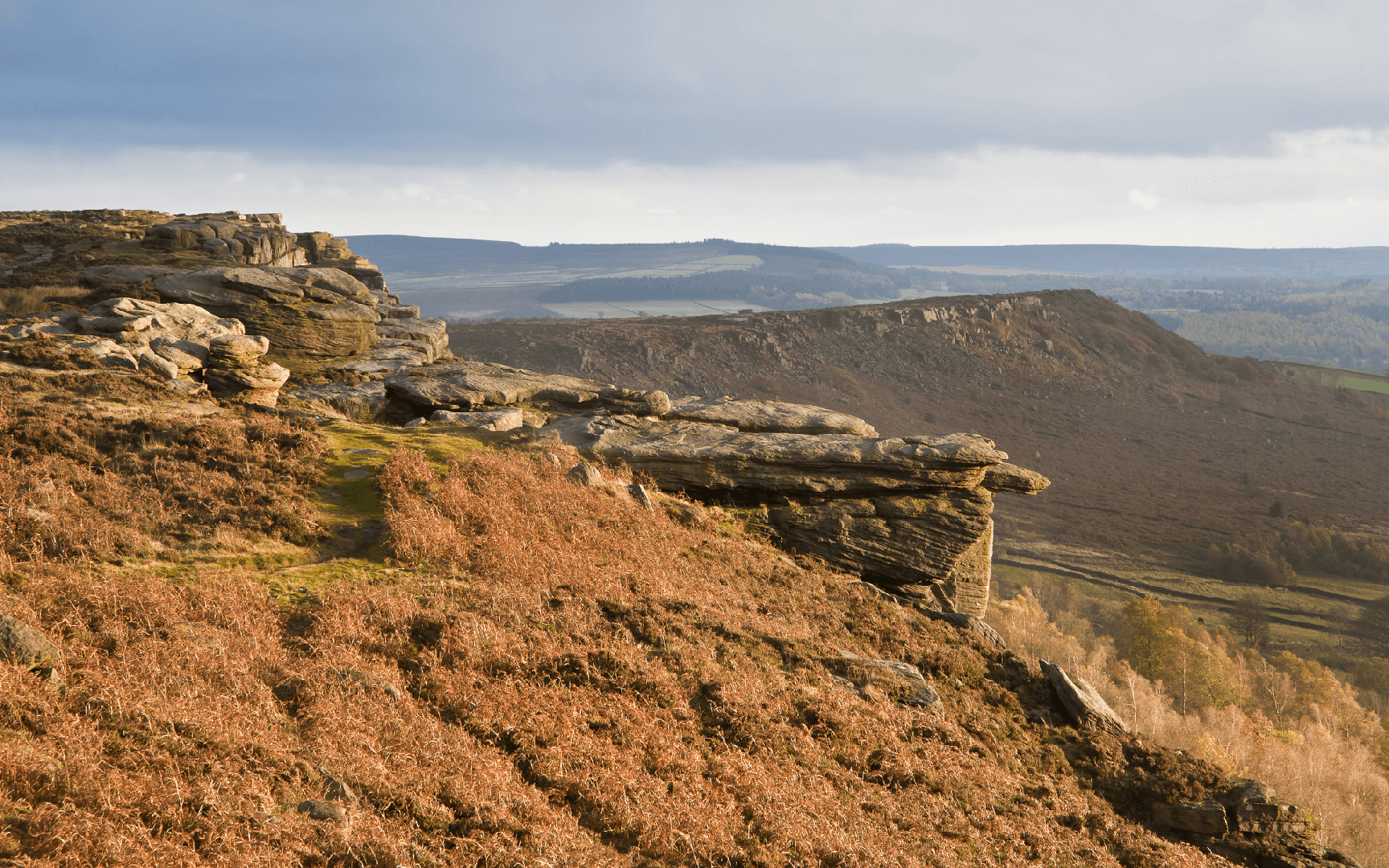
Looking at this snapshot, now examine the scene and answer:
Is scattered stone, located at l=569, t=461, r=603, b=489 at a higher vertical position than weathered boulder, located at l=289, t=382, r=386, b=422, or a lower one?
lower

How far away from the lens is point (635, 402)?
2500 cm

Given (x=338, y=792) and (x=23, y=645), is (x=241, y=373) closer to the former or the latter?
(x=23, y=645)

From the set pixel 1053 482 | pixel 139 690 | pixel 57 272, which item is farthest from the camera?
pixel 1053 482

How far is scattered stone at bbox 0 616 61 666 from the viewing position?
720cm

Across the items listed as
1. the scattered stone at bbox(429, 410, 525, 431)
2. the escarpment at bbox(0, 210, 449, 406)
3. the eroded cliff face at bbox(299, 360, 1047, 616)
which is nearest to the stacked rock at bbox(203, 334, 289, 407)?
the escarpment at bbox(0, 210, 449, 406)

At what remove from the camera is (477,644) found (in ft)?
32.7

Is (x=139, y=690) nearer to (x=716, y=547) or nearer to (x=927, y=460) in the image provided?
(x=716, y=547)

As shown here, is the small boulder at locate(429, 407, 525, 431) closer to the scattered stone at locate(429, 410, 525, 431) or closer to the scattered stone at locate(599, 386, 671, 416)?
the scattered stone at locate(429, 410, 525, 431)

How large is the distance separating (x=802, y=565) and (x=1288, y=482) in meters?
102

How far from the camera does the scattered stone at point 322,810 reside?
21.4 ft

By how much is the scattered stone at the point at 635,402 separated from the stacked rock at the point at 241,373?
33.3 feet

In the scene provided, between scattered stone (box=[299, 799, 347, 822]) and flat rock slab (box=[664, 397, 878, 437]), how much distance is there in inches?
709

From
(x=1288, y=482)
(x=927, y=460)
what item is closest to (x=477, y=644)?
(x=927, y=460)

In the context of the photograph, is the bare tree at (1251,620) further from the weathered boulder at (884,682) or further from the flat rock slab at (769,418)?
the weathered boulder at (884,682)
